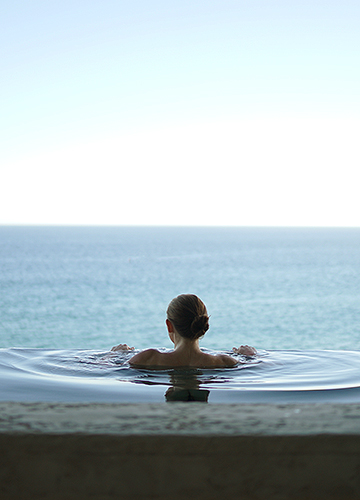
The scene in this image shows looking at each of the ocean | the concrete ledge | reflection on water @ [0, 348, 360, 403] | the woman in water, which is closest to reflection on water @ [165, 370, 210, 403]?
reflection on water @ [0, 348, 360, 403]

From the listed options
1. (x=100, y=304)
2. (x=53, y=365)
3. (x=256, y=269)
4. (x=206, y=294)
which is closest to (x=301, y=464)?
(x=53, y=365)

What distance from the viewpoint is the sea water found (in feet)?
16.9

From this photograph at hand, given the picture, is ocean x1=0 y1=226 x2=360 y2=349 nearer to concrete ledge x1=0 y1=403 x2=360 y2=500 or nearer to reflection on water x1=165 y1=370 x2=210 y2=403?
reflection on water x1=165 y1=370 x2=210 y2=403

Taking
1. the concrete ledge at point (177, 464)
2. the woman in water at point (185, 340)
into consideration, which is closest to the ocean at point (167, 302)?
the woman in water at point (185, 340)

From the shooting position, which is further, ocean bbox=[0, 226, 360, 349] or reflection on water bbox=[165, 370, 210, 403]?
ocean bbox=[0, 226, 360, 349]

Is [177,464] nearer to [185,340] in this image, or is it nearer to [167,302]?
[185,340]

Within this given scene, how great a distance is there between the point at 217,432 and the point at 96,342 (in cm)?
2906

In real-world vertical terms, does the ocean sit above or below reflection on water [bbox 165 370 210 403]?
below

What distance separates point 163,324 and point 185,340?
1175 inches

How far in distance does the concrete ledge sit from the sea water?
3449mm

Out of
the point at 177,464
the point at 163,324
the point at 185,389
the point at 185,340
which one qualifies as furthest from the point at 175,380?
the point at 163,324

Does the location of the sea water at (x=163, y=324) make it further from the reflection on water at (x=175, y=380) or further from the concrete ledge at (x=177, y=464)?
the concrete ledge at (x=177, y=464)

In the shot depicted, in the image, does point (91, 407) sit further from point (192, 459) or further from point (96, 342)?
point (96, 342)

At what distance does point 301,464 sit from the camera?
118 cm
